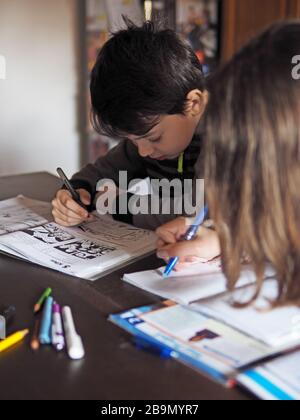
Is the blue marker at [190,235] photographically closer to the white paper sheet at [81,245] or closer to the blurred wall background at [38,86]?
the white paper sheet at [81,245]

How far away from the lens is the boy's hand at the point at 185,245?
87cm

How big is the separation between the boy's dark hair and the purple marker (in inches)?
18.0

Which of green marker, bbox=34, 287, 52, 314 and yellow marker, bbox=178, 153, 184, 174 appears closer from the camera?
green marker, bbox=34, 287, 52, 314

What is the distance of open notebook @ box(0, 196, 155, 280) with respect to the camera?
3.03 feet

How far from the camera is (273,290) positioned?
2.49ft

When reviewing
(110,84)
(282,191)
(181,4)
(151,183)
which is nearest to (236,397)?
(282,191)

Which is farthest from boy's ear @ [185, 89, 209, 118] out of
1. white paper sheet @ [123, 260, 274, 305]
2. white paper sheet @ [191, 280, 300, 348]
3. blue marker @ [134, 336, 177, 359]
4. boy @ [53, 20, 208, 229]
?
blue marker @ [134, 336, 177, 359]

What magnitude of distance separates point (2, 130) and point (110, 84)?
1657 mm

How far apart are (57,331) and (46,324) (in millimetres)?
24

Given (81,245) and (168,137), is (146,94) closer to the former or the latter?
(168,137)

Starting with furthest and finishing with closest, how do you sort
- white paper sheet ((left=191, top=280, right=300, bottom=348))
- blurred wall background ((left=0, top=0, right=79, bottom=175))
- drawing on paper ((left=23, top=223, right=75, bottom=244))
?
blurred wall background ((left=0, top=0, right=79, bottom=175)) → drawing on paper ((left=23, top=223, right=75, bottom=244)) → white paper sheet ((left=191, top=280, right=300, bottom=348))

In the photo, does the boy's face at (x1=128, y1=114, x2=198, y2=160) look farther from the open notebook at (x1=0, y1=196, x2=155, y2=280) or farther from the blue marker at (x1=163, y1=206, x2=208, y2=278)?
the blue marker at (x1=163, y1=206, x2=208, y2=278)

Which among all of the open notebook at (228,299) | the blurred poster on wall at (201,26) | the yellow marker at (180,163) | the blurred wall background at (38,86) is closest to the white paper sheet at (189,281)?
the open notebook at (228,299)

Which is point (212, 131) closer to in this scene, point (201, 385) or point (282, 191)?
point (282, 191)
